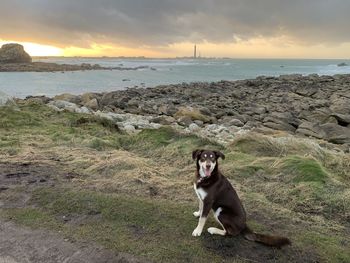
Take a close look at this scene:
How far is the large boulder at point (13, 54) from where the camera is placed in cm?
8488

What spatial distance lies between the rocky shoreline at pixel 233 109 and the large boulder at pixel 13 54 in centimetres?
6234

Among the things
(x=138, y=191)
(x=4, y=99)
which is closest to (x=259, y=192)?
(x=138, y=191)

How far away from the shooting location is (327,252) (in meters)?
4.27

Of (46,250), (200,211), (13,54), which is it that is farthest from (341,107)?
(13,54)

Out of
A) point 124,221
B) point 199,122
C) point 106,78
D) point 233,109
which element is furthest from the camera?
point 106,78

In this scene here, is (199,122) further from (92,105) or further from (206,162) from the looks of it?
(206,162)

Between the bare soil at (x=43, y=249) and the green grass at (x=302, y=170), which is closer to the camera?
the bare soil at (x=43, y=249)

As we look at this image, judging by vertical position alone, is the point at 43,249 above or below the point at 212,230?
below

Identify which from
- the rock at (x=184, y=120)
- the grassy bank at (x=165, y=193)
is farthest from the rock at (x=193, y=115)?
the grassy bank at (x=165, y=193)

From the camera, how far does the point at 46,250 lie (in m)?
4.25

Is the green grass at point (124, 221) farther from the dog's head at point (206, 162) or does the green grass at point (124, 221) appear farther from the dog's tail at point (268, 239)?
the dog's head at point (206, 162)

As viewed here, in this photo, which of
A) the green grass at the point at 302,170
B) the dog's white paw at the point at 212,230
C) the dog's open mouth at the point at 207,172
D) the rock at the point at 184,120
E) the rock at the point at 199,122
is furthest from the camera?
the rock at the point at 199,122

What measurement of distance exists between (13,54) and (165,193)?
3458 inches

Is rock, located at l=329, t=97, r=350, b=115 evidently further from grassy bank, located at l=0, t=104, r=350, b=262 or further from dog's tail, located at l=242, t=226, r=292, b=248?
dog's tail, located at l=242, t=226, r=292, b=248
